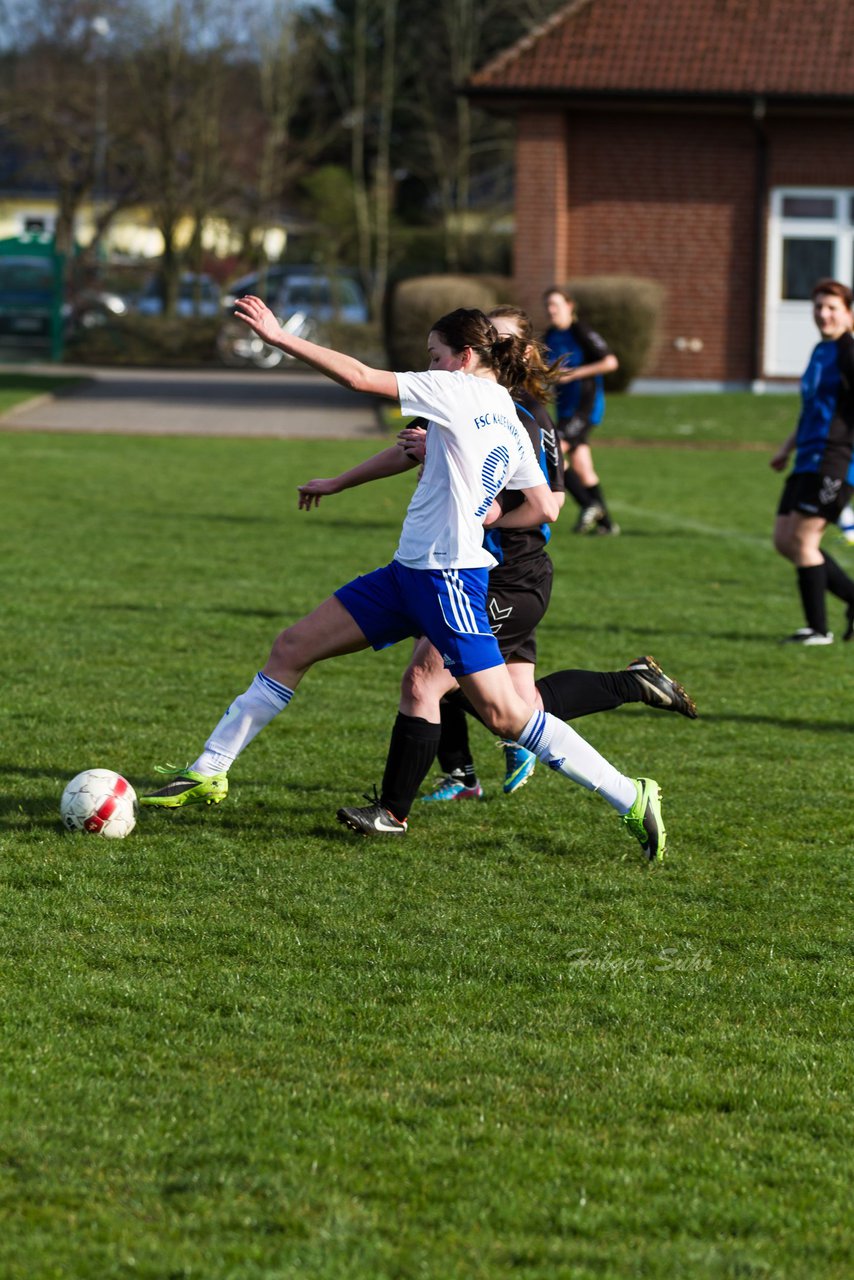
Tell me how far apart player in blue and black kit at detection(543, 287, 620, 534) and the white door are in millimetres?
17800

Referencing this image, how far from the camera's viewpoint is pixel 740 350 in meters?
32.0

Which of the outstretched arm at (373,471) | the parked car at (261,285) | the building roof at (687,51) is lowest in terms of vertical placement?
the outstretched arm at (373,471)

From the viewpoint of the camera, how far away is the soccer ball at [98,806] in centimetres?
596

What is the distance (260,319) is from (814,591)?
5.79 meters

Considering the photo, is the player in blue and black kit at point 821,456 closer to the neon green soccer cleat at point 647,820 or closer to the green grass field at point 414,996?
the green grass field at point 414,996

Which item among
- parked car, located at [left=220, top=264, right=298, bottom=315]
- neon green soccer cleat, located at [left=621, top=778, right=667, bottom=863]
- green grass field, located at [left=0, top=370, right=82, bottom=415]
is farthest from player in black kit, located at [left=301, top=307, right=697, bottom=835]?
parked car, located at [left=220, top=264, right=298, bottom=315]

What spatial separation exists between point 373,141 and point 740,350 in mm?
27143

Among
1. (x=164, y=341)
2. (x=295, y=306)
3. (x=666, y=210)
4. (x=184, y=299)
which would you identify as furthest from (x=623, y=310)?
(x=184, y=299)

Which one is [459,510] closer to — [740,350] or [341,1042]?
[341,1042]

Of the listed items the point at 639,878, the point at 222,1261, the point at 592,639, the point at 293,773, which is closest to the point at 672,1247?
the point at 222,1261

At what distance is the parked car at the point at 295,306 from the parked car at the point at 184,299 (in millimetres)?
2363

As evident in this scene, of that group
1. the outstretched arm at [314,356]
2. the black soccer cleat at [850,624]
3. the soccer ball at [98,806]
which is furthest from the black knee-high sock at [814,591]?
the outstretched arm at [314,356]

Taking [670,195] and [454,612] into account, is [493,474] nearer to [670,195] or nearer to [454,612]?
[454,612]

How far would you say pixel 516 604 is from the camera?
616cm
